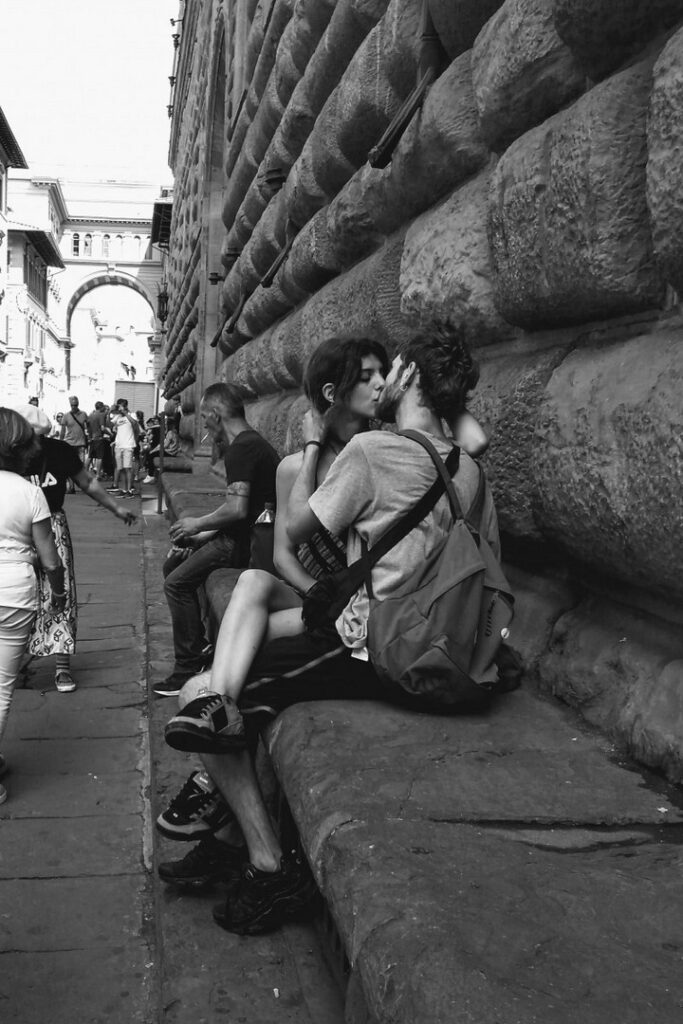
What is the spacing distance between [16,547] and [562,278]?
2.22 meters

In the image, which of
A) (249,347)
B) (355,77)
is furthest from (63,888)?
(249,347)

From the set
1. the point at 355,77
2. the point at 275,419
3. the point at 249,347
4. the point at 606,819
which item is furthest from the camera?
the point at 249,347

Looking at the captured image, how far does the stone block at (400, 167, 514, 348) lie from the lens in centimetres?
266

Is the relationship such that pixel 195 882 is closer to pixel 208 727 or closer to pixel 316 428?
pixel 208 727

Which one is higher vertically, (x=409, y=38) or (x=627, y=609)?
(x=409, y=38)

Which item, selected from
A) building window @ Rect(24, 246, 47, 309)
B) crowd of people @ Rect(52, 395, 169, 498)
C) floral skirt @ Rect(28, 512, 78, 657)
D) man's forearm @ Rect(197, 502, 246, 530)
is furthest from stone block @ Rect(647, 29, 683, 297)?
building window @ Rect(24, 246, 47, 309)

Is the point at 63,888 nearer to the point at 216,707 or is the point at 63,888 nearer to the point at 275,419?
the point at 216,707

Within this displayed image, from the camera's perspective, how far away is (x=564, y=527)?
7.25 feet

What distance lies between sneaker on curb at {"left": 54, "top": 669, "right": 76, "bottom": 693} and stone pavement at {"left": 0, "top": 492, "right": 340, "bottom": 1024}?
0.13 feet

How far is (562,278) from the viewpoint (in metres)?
Result: 2.17

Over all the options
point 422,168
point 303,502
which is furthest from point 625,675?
point 422,168

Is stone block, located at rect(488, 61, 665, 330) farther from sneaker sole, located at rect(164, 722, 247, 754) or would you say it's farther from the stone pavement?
the stone pavement

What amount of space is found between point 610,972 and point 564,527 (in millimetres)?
1175

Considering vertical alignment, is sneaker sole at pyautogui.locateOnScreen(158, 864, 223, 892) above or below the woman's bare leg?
below
